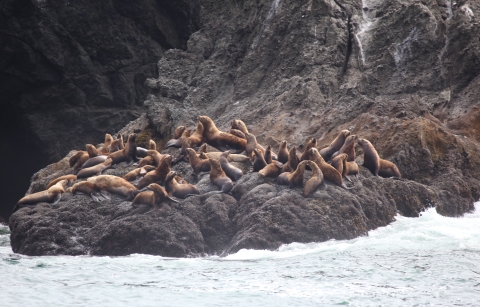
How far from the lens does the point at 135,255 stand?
1032cm

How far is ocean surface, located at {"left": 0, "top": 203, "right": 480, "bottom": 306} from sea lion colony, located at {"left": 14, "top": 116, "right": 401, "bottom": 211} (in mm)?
1337

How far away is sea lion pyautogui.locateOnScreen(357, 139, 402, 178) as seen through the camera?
501 inches

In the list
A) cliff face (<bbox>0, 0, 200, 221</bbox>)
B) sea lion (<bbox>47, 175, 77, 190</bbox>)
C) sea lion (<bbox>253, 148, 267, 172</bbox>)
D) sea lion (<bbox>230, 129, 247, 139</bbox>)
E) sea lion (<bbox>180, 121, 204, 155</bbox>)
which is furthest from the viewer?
cliff face (<bbox>0, 0, 200, 221</bbox>)

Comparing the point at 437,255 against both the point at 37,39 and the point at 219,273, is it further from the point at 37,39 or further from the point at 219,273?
the point at 37,39

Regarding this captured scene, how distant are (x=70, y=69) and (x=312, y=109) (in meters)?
12.0

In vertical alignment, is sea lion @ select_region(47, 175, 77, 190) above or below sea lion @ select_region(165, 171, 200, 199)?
above

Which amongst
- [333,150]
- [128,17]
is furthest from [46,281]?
[128,17]

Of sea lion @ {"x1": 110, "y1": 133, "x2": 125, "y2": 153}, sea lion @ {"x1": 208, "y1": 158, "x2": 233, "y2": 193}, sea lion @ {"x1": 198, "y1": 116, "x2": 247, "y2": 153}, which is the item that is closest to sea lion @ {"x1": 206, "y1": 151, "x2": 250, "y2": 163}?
sea lion @ {"x1": 198, "y1": 116, "x2": 247, "y2": 153}

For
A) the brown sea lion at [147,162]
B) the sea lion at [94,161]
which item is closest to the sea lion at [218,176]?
the brown sea lion at [147,162]

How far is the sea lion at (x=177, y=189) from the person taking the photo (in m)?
11.4

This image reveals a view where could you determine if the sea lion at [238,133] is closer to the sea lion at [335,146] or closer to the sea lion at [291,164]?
the sea lion at [335,146]

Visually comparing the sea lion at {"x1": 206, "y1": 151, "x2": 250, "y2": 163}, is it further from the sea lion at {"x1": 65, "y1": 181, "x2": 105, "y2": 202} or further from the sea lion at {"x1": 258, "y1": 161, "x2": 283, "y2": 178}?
the sea lion at {"x1": 65, "y1": 181, "x2": 105, "y2": 202}

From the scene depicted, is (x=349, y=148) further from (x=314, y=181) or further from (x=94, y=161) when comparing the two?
(x=94, y=161)

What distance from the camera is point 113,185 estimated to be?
11.9 meters
